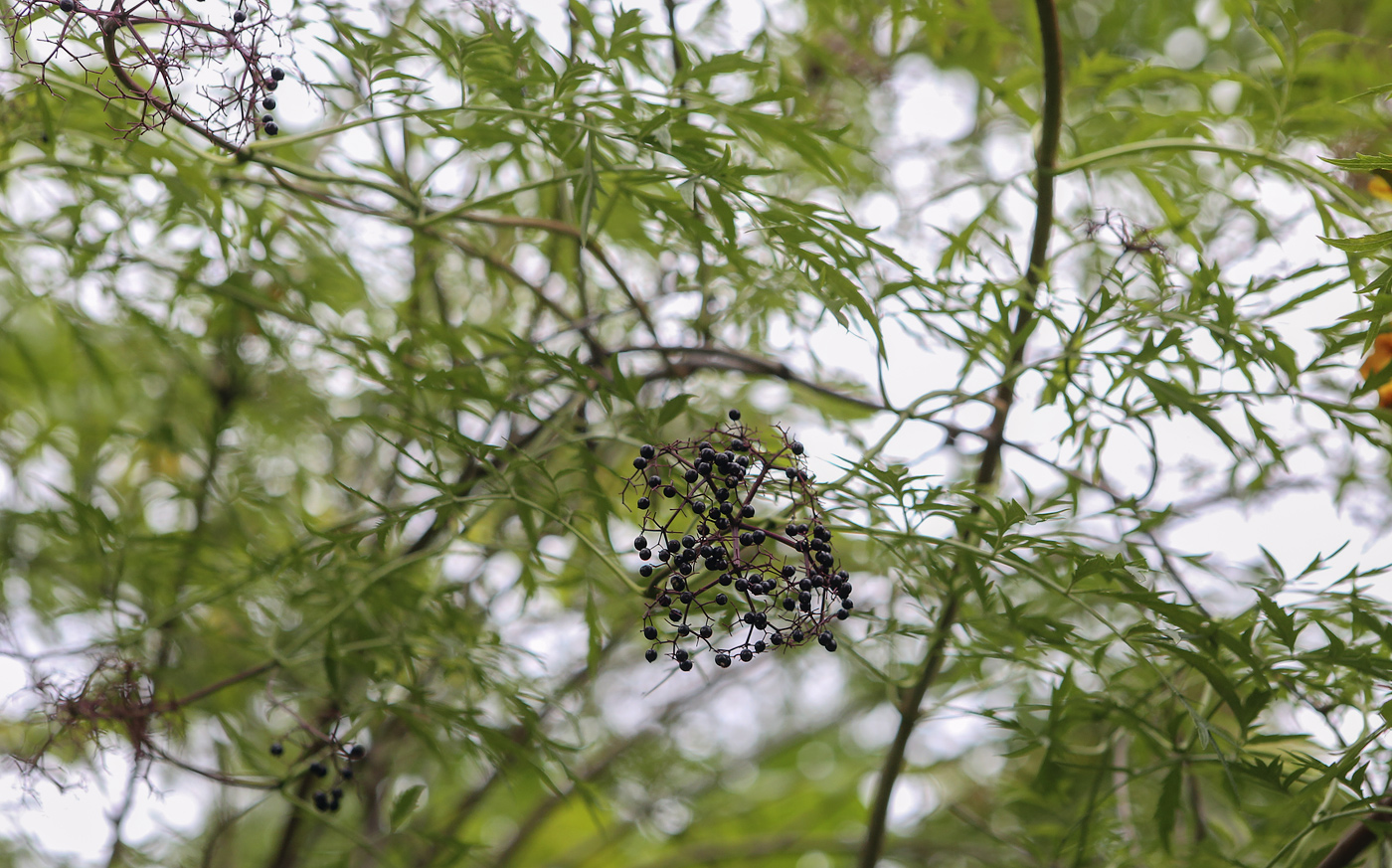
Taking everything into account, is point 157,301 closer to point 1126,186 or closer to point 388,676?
point 388,676

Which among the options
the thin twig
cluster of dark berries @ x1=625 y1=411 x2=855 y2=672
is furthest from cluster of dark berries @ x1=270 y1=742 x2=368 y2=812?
the thin twig

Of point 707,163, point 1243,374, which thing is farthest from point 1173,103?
point 707,163

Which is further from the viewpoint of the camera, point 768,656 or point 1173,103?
point 768,656

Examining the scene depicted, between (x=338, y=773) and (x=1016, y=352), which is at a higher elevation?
(x=1016, y=352)

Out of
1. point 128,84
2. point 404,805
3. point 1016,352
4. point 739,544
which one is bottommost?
point 404,805

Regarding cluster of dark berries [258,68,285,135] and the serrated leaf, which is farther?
the serrated leaf

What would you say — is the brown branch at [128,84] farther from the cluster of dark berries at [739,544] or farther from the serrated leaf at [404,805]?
the serrated leaf at [404,805]

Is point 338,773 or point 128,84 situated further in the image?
point 338,773

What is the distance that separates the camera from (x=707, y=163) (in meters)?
0.73

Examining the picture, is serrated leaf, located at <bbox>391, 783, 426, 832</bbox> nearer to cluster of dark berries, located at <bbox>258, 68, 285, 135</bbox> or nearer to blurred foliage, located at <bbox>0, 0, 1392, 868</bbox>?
blurred foliage, located at <bbox>0, 0, 1392, 868</bbox>

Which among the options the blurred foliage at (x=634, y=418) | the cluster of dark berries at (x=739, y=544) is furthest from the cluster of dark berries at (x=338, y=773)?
the cluster of dark berries at (x=739, y=544)

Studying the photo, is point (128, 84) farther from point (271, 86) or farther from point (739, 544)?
point (739, 544)

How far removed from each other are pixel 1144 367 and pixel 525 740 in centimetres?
87

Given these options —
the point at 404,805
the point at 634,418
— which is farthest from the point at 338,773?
the point at 634,418
